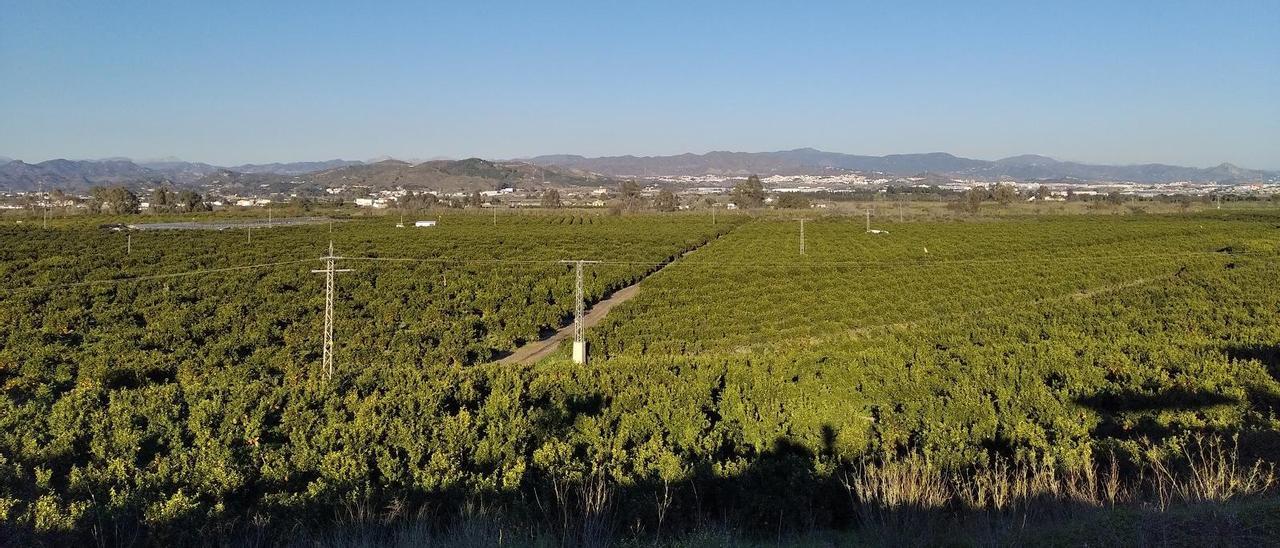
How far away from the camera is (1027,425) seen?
11773mm

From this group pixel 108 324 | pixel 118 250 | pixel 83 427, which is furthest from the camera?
pixel 118 250

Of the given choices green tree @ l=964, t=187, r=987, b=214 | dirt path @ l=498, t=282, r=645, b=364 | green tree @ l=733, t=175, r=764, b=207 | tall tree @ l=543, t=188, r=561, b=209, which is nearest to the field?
dirt path @ l=498, t=282, r=645, b=364

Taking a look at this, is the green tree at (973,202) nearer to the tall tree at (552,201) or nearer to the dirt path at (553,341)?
the tall tree at (552,201)

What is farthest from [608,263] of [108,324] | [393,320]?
[108,324]

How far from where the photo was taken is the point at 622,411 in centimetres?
1344

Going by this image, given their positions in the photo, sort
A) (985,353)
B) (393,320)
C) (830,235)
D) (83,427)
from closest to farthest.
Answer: (83,427), (985,353), (393,320), (830,235)

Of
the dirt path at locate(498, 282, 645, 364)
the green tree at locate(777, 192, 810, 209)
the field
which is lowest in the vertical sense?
the dirt path at locate(498, 282, 645, 364)

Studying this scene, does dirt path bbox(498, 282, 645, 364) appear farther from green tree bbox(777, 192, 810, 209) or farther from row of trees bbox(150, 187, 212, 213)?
row of trees bbox(150, 187, 212, 213)

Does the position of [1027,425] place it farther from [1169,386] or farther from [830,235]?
[830,235]

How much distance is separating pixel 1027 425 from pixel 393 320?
1967 cm

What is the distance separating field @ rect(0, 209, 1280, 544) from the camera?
8.70 m

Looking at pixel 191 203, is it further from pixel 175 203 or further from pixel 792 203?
pixel 792 203

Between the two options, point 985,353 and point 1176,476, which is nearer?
point 1176,476

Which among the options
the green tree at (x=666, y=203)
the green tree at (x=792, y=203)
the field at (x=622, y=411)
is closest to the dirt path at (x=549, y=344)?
the field at (x=622, y=411)
